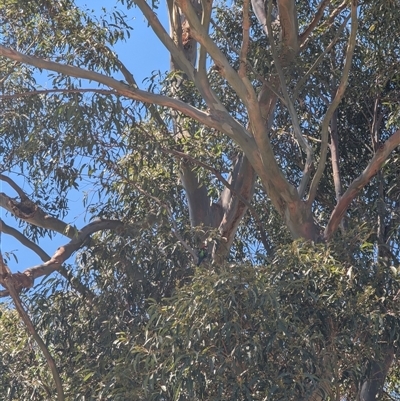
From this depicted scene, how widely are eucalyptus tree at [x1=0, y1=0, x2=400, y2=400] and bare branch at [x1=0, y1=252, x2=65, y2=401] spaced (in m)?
0.14

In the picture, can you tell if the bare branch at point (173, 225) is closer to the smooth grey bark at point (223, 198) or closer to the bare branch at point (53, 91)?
the smooth grey bark at point (223, 198)

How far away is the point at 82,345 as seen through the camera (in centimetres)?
687

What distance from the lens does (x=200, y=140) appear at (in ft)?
24.3

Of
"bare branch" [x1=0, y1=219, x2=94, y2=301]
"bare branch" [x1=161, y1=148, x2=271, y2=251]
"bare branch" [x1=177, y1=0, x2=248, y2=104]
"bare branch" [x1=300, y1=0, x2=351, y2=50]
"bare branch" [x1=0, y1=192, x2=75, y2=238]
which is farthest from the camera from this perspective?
"bare branch" [x1=300, y1=0, x2=351, y2=50]

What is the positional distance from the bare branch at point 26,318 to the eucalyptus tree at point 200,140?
0.44 ft

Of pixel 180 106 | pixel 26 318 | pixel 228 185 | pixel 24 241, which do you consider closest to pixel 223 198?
pixel 228 185

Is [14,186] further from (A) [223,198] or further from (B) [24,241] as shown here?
(A) [223,198]

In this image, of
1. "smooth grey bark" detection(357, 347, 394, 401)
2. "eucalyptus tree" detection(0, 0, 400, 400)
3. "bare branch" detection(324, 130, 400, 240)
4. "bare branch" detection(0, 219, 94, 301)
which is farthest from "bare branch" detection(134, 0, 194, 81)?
"smooth grey bark" detection(357, 347, 394, 401)

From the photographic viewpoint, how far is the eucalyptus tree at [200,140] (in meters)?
6.86

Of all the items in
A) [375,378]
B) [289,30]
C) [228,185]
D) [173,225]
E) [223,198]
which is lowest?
[375,378]

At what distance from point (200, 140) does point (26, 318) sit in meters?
2.11

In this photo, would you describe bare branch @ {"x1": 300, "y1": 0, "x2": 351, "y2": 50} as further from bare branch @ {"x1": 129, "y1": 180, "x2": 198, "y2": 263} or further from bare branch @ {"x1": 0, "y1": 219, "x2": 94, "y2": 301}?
bare branch @ {"x1": 0, "y1": 219, "x2": 94, "y2": 301}

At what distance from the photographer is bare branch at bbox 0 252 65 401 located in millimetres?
6328

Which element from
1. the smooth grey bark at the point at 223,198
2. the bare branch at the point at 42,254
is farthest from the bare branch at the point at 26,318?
the smooth grey bark at the point at 223,198
